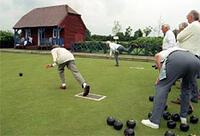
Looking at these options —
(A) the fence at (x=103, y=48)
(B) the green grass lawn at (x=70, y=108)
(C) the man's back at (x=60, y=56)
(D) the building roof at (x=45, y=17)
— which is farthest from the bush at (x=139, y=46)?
(C) the man's back at (x=60, y=56)

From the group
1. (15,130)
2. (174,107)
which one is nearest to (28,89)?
(15,130)

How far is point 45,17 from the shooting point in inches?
1131

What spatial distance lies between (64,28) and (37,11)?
7.48 m

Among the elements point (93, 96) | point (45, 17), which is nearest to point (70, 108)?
point (93, 96)

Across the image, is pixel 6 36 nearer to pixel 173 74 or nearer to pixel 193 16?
pixel 193 16

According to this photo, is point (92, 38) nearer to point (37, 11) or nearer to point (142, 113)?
point (37, 11)

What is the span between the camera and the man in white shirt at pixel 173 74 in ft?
10.6

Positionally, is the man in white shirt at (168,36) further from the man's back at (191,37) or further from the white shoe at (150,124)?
the white shoe at (150,124)

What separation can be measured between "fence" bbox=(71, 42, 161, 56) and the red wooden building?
3.95m

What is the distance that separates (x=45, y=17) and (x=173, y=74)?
91.7ft

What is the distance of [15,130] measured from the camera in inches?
135

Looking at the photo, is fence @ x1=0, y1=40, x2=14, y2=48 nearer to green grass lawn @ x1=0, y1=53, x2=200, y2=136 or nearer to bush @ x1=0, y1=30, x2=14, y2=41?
bush @ x1=0, y1=30, x2=14, y2=41

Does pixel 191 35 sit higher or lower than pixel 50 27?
lower

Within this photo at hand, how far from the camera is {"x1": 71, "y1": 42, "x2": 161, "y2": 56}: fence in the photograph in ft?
62.5
